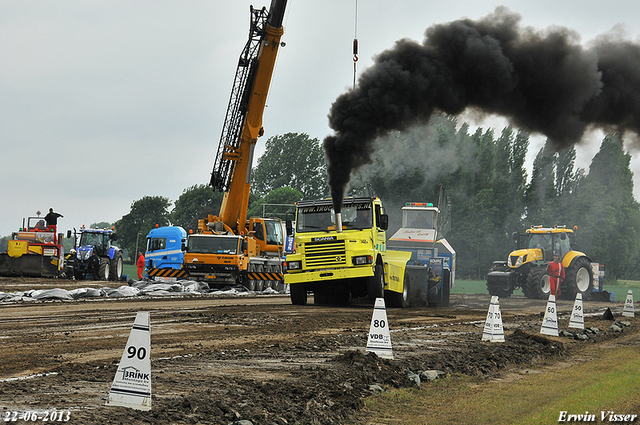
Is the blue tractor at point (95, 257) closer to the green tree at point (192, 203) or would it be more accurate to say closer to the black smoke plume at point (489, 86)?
the black smoke plume at point (489, 86)

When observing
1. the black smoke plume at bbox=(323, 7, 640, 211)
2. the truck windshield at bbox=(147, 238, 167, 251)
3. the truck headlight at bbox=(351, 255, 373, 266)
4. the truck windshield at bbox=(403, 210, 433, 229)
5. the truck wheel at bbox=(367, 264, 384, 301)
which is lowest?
the truck wheel at bbox=(367, 264, 384, 301)

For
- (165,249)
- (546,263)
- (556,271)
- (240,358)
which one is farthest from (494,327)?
(165,249)

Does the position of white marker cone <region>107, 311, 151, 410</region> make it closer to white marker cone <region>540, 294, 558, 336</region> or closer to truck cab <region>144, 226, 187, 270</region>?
white marker cone <region>540, 294, 558, 336</region>

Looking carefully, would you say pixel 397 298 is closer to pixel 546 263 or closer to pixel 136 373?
pixel 546 263

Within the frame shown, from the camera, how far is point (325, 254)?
19.0 metres

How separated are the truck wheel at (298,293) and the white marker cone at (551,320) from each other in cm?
761

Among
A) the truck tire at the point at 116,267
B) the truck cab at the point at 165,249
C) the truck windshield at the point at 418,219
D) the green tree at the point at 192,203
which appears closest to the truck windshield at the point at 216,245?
the truck windshield at the point at 418,219

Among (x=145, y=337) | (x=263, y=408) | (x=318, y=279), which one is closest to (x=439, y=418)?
(x=263, y=408)

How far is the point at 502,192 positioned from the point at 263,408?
61.6 metres

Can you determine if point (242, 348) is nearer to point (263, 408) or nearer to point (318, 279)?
point (263, 408)

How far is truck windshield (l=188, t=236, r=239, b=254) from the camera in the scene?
28.2 m

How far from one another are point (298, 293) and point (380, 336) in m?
10.9

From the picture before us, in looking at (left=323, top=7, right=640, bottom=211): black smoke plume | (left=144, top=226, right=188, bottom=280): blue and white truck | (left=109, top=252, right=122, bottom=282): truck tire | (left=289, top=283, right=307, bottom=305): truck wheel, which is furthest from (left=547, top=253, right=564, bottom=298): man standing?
(left=109, top=252, right=122, bottom=282): truck tire

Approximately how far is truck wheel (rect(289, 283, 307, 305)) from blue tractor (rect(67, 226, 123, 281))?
18.0 metres
